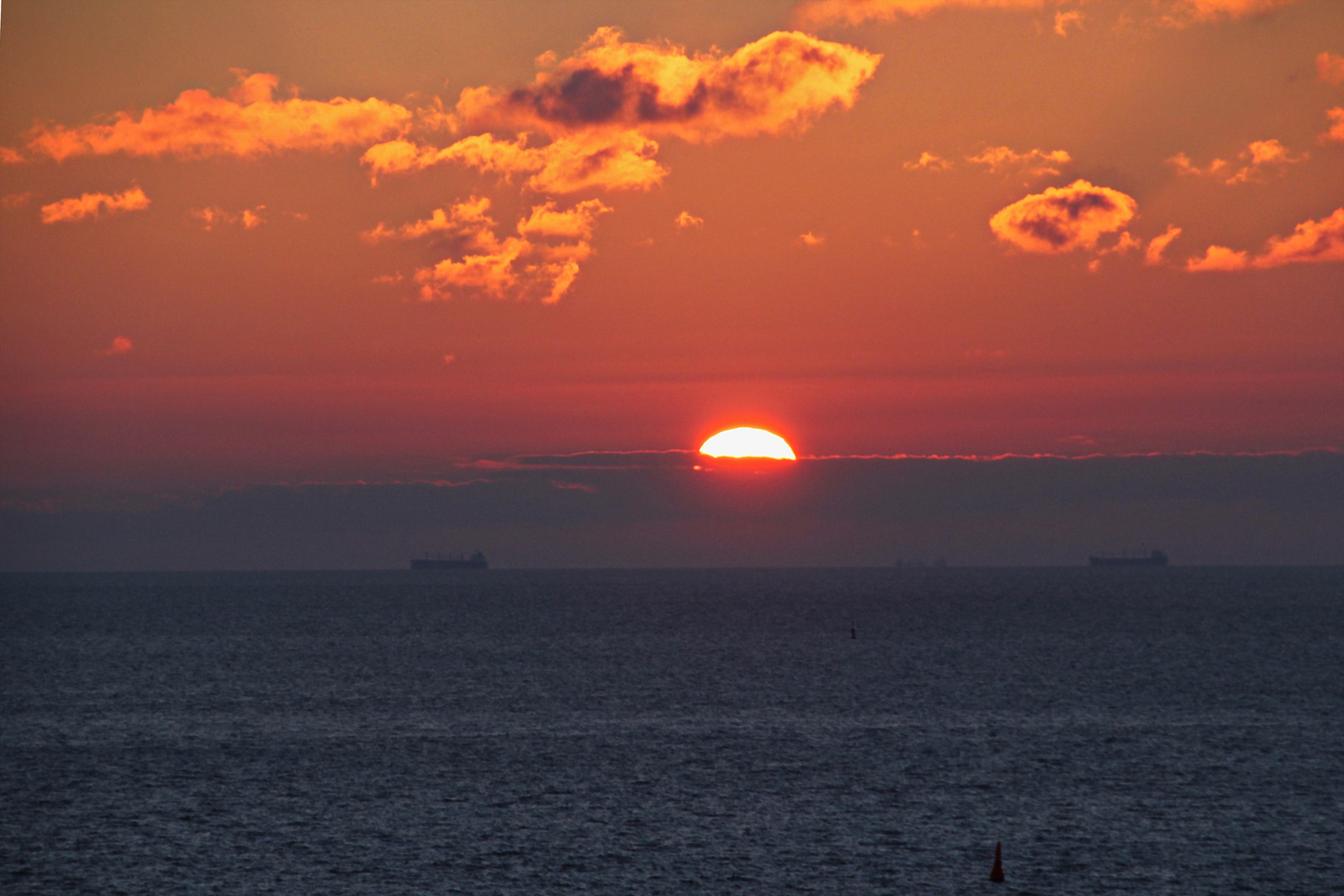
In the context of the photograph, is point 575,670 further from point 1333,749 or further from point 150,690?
point 1333,749

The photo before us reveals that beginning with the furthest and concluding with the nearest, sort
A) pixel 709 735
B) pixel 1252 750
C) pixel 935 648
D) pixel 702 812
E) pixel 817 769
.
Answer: pixel 935 648 → pixel 709 735 → pixel 1252 750 → pixel 817 769 → pixel 702 812

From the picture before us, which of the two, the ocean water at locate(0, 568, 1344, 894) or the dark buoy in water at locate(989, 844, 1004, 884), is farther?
the ocean water at locate(0, 568, 1344, 894)

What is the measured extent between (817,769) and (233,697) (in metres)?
71.1

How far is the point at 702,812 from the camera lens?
7350 cm

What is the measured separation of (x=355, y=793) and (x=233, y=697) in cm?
5851

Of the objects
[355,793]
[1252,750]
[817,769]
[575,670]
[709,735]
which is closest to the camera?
[355,793]

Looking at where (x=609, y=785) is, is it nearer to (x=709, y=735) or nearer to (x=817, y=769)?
(x=817, y=769)

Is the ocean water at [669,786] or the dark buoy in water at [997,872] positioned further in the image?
the ocean water at [669,786]

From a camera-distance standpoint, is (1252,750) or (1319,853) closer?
(1319,853)

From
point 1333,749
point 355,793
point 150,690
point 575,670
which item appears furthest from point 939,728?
point 150,690

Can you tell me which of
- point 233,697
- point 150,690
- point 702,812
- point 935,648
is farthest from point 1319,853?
point 935,648

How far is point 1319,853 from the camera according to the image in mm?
64375

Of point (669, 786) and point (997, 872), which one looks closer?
point (997, 872)

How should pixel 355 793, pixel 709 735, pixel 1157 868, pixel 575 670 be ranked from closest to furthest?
pixel 1157 868 → pixel 355 793 → pixel 709 735 → pixel 575 670
